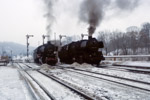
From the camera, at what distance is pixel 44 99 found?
19.5ft

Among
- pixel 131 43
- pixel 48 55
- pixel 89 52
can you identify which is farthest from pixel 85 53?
pixel 131 43

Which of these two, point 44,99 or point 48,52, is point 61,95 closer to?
point 44,99

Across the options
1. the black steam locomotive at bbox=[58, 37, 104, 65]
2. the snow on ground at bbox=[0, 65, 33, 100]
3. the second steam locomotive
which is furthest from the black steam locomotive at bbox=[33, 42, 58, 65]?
the snow on ground at bbox=[0, 65, 33, 100]

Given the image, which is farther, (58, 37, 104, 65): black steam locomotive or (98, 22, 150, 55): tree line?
(98, 22, 150, 55): tree line

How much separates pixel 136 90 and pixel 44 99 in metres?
Answer: 3.75

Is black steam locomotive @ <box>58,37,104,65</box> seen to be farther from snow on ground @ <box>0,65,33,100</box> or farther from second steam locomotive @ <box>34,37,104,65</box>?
snow on ground @ <box>0,65,33,100</box>

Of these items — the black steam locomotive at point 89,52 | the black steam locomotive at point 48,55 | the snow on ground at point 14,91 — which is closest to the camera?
the snow on ground at point 14,91

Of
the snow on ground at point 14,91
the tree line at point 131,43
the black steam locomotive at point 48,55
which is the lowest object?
the snow on ground at point 14,91

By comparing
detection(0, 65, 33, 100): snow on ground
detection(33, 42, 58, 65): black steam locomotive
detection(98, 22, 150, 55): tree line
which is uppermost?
detection(98, 22, 150, 55): tree line

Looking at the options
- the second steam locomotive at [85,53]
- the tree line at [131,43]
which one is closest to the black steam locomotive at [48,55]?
the second steam locomotive at [85,53]

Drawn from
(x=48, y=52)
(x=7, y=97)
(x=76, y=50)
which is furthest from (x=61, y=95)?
(x=48, y=52)

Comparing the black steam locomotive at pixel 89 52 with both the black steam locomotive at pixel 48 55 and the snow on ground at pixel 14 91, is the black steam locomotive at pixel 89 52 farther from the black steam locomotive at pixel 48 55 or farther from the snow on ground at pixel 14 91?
the snow on ground at pixel 14 91

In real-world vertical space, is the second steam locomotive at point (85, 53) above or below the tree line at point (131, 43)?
below

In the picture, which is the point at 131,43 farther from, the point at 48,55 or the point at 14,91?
the point at 14,91
